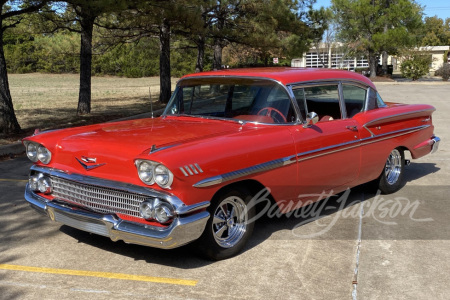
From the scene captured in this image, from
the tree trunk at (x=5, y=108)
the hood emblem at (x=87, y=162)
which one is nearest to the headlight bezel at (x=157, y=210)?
the hood emblem at (x=87, y=162)

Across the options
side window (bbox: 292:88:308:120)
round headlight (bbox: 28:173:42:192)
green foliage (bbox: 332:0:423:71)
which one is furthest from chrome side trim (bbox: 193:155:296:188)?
green foliage (bbox: 332:0:423:71)

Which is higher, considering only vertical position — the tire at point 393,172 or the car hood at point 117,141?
the car hood at point 117,141

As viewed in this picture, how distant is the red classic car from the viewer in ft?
13.2

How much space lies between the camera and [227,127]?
498 cm

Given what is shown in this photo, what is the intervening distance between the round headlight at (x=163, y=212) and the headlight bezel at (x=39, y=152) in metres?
1.33

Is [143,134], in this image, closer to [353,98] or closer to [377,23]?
[353,98]

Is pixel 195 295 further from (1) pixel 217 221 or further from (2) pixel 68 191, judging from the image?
(2) pixel 68 191

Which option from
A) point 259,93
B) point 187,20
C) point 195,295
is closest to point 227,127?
point 259,93

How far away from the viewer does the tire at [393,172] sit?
21.4 feet

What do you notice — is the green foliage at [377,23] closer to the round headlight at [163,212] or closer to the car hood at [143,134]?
the car hood at [143,134]

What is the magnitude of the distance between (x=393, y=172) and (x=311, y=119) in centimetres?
218

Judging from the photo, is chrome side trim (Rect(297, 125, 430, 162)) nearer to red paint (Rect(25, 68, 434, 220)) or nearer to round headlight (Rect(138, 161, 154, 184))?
red paint (Rect(25, 68, 434, 220))

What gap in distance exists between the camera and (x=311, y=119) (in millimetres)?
5035

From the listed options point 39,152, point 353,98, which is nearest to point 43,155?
point 39,152
